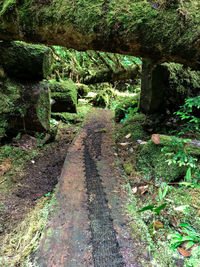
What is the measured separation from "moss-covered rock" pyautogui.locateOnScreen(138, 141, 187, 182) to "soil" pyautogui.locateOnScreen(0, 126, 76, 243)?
Result: 1474 mm

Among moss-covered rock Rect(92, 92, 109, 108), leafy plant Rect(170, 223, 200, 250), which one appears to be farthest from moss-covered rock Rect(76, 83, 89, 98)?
leafy plant Rect(170, 223, 200, 250)

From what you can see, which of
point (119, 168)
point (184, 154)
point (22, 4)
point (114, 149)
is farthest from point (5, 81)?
point (184, 154)

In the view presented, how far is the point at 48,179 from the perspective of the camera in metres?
3.09

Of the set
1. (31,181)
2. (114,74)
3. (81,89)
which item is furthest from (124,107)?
(81,89)

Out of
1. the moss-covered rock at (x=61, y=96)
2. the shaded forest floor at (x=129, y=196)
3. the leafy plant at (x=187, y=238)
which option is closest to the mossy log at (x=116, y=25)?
the shaded forest floor at (x=129, y=196)

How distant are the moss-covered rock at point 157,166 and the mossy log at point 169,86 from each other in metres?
1.26

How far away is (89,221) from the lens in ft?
6.22

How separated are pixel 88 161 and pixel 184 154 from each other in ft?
4.90

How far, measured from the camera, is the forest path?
5.03ft

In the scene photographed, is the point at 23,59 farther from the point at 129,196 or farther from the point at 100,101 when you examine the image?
the point at 100,101

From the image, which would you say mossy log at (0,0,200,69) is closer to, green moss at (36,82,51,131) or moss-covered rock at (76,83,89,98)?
green moss at (36,82,51,131)

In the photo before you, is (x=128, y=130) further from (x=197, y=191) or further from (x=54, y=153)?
(x=197, y=191)

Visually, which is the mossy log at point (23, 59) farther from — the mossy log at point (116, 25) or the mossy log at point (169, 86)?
the mossy log at point (169, 86)

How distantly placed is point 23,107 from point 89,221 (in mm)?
2873
